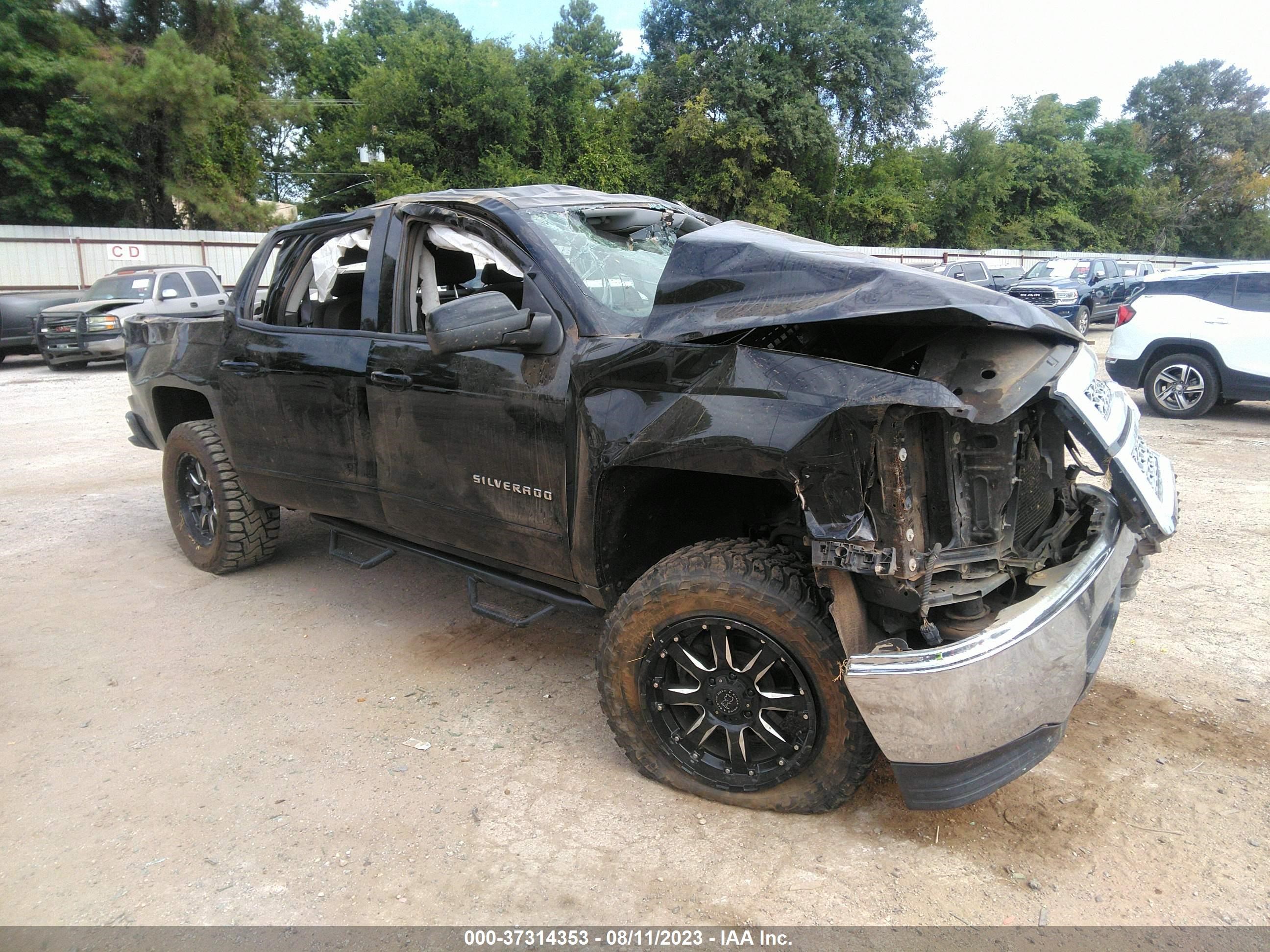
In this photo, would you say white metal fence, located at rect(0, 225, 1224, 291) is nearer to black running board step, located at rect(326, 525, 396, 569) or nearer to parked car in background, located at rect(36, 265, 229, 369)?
parked car in background, located at rect(36, 265, 229, 369)

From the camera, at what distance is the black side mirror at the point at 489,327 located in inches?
114

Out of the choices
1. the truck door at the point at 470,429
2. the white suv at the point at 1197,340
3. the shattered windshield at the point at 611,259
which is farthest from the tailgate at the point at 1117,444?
the white suv at the point at 1197,340

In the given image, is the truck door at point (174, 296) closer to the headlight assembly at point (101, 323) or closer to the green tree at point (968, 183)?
the headlight assembly at point (101, 323)

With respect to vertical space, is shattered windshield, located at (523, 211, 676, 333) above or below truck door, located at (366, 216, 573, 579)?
above

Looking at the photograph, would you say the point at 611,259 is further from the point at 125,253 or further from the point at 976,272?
the point at 125,253

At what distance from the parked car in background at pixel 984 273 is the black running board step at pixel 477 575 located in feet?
56.2

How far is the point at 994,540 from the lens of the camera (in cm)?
260

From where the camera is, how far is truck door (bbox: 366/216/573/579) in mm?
3182

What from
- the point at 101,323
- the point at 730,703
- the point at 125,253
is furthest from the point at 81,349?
the point at 730,703

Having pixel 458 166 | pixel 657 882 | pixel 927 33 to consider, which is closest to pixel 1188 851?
pixel 657 882

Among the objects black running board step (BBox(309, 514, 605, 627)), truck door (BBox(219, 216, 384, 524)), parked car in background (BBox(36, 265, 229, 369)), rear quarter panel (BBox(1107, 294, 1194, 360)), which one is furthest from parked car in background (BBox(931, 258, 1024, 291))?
black running board step (BBox(309, 514, 605, 627))

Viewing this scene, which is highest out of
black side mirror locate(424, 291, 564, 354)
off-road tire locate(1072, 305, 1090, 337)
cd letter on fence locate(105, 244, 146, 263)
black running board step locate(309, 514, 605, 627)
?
cd letter on fence locate(105, 244, 146, 263)

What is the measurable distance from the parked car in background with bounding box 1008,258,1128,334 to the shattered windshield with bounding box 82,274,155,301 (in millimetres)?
16813

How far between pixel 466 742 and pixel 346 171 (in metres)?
36.2
